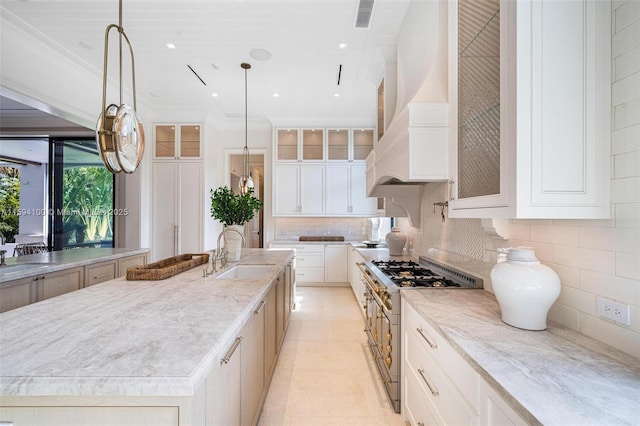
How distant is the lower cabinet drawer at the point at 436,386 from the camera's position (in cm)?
109

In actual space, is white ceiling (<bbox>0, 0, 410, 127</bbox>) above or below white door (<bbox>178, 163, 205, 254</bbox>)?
above

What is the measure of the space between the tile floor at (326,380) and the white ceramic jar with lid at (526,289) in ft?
4.07

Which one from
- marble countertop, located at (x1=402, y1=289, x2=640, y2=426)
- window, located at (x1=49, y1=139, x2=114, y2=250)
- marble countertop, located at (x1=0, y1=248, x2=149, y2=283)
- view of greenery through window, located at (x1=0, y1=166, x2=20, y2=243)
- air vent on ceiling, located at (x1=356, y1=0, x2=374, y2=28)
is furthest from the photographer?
view of greenery through window, located at (x1=0, y1=166, x2=20, y2=243)

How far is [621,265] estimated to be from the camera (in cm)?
103

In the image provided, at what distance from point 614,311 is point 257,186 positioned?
736cm

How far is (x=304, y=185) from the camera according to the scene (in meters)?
5.50

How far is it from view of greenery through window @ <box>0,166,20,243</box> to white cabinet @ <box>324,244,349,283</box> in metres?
6.48

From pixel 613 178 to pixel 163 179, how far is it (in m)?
5.74

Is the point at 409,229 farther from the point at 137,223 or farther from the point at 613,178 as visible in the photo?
the point at 137,223

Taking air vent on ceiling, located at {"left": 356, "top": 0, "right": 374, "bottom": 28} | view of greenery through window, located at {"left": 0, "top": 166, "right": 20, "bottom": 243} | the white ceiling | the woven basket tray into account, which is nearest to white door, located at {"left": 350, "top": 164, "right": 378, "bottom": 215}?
the white ceiling

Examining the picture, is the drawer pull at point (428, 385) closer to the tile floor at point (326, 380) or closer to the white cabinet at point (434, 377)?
the white cabinet at point (434, 377)

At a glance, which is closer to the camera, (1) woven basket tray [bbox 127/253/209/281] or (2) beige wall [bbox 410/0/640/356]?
(2) beige wall [bbox 410/0/640/356]

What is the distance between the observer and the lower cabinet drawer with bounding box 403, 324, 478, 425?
1085 mm

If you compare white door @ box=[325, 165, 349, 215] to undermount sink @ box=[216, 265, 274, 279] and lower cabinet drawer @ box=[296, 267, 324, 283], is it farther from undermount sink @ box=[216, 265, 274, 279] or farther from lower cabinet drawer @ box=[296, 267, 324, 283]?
undermount sink @ box=[216, 265, 274, 279]
